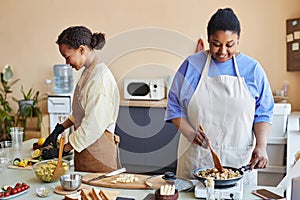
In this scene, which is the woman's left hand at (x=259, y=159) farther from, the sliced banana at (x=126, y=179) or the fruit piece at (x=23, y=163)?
the fruit piece at (x=23, y=163)

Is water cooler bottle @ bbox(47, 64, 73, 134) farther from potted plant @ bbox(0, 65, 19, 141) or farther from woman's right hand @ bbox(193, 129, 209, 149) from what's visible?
woman's right hand @ bbox(193, 129, 209, 149)

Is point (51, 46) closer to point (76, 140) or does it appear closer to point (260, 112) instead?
point (76, 140)

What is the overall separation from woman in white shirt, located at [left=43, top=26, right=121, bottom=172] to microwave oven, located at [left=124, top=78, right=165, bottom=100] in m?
1.90

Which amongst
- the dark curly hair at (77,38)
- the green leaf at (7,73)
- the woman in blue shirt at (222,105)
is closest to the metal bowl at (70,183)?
the woman in blue shirt at (222,105)

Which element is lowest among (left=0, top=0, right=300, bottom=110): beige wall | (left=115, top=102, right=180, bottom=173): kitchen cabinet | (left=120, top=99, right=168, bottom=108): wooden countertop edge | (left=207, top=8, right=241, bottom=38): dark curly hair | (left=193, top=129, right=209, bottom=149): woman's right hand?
(left=115, top=102, right=180, bottom=173): kitchen cabinet

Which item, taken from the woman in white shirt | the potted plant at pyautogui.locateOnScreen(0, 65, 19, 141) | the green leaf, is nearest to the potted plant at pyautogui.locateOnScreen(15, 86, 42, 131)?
the potted plant at pyautogui.locateOnScreen(0, 65, 19, 141)

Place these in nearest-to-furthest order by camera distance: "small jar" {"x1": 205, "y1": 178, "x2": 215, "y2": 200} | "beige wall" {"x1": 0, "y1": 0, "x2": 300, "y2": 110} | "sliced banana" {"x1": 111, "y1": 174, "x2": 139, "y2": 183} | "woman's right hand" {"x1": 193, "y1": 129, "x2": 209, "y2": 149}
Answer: "small jar" {"x1": 205, "y1": 178, "x2": 215, "y2": 200}, "sliced banana" {"x1": 111, "y1": 174, "x2": 139, "y2": 183}, "woman's right hand" {"x1": 193, "y1": 129, "x2": 209, "y2": 149}, "beige wall" {"x1": 0, "y1": 0, "x2": 300, "y2": 110}

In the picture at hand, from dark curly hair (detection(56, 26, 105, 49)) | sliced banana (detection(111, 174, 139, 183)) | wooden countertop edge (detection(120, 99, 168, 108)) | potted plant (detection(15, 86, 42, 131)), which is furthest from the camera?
potted plant (detection(15, 86, 42, 131))

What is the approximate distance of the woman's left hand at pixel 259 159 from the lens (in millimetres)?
1739

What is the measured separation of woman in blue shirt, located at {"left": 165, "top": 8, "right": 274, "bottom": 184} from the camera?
1842mm

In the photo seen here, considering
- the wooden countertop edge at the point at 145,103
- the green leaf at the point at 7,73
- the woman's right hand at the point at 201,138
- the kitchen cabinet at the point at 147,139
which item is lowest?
the kitchen cabinet at the point at 147,139

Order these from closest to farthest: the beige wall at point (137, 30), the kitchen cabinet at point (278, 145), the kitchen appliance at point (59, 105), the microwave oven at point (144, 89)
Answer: the kitchen cabinet at point (278, 145) → the beige wall at point (137, 30) → the microwave oven at point (144, 89) → the kitchen appliance at point (59, 105)

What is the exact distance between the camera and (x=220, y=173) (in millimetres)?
1609

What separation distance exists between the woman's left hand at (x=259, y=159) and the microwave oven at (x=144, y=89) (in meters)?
2.21
